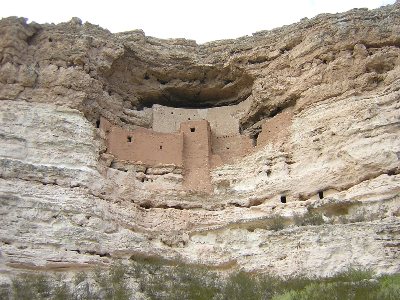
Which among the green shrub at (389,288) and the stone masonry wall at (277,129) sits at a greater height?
the stone masonry wall at (277,129)

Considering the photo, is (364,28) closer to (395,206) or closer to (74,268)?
(395,206)

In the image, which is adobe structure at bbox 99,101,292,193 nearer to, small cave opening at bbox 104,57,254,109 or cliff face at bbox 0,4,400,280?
cliff face at bbox 0,4,400,280

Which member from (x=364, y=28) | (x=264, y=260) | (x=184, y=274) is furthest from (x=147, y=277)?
(x=364, y=28)

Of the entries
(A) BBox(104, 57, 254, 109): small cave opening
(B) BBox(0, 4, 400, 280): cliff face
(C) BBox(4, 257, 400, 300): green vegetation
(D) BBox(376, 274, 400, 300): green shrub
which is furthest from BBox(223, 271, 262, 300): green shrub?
(A) BBox(104, 57, 254, 109): small cave opening

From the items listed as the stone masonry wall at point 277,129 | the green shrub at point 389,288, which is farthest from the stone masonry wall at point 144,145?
the green shrub at point 389,288

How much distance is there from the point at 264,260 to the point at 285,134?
447cm

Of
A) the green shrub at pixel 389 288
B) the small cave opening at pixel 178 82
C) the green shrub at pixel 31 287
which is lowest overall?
the green shrub at pixel 389 288

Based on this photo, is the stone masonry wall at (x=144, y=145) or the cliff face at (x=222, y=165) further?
the stone masonry wall at (x=144, y=145)

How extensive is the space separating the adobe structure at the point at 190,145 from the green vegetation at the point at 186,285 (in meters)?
3.92

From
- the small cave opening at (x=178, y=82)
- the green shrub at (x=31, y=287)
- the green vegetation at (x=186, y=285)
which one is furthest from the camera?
the small cave opening at (x=178, y=82)

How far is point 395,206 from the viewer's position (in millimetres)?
13070

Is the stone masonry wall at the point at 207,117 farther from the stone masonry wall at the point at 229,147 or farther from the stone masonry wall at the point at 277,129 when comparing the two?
the stone masonry wall at the point at 277,129

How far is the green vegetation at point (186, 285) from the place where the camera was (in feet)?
35.4

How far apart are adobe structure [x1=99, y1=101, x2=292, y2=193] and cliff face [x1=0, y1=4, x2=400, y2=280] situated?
0.45 feet
